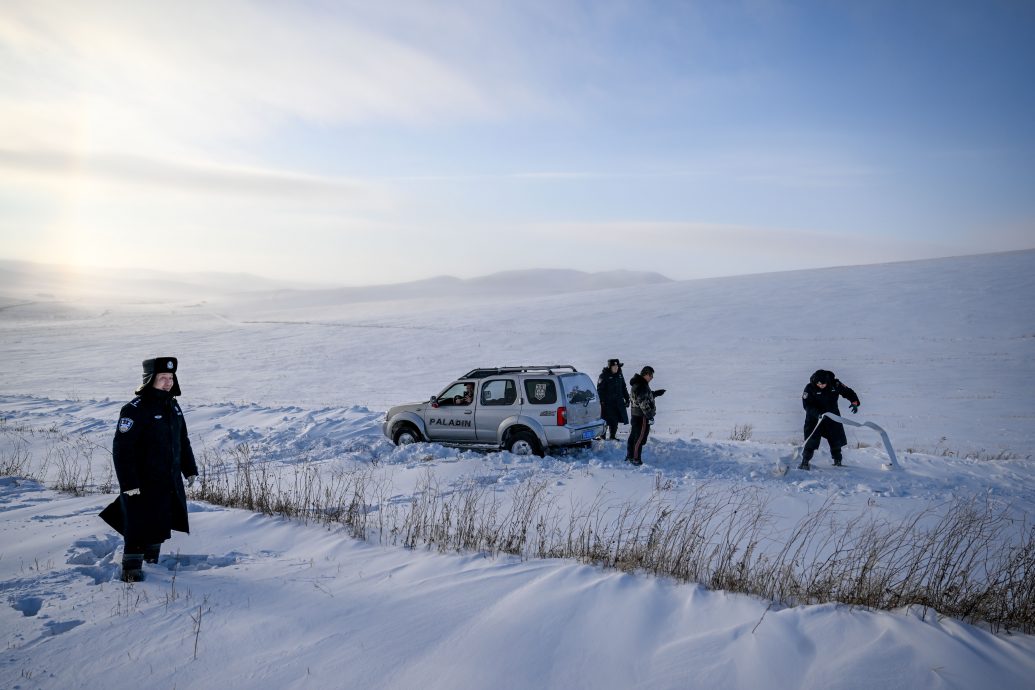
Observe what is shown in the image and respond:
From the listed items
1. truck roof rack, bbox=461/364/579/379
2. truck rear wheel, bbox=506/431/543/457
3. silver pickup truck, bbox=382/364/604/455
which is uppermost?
truck roof rack, bbox=461/364/579/379

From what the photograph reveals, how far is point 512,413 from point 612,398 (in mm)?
3252

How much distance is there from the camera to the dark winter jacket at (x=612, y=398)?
14.0 metres

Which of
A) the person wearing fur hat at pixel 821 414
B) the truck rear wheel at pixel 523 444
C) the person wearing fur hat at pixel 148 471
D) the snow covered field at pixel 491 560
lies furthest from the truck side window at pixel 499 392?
the person wearing fur hat at pixel 148 471

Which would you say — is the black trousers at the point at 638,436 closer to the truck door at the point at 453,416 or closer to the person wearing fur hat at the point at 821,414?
the person wearing fur hat at the point at 821,414

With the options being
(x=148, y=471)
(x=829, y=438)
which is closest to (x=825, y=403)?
(x=829, y=438)

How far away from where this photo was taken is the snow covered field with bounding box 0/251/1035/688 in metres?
3.73

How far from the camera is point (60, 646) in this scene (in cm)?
388

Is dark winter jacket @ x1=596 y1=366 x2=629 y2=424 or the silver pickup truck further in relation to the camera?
dark winter jacket @ x1=596 y1=366 x2=629 y2=424

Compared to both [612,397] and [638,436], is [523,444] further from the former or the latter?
[612,397]

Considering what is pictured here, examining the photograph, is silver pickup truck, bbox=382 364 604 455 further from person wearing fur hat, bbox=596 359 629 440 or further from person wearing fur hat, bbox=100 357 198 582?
person wearing fur hat, bbox=100 357 198 582

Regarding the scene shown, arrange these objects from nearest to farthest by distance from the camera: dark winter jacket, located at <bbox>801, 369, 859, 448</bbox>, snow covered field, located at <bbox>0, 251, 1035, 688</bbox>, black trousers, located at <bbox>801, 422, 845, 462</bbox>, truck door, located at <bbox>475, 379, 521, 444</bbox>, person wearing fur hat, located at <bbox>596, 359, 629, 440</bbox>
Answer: snow covered field, located at <bbox>0, 251, 1035, 688</bbox>, black trousers, located at <bbox>801, 422, 845, 462</bbox>, dark winter jacket, located at <bbox>801, 369, 859, 448</bbox>, truck door, located at <bbox>475, 379, 521, 444</bbox>, person wearing fur hat, located at <bbox>596, 359, 629, 440</bbox>

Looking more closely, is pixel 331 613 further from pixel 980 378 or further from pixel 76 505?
pixel 980 378

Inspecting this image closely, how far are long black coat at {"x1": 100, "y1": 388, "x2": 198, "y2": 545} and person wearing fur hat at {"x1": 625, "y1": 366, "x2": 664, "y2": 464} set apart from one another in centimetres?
741

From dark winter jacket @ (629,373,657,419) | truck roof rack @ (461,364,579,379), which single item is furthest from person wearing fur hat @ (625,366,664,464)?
truck roof rack @ (461,364,579,379)
